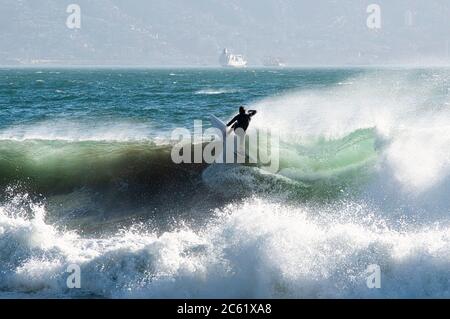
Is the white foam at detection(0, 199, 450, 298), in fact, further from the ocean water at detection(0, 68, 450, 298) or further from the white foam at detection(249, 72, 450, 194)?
the white foam at detection(249, 72, 450, 194)

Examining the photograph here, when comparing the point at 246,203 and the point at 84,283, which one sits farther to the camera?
the point at 246,203

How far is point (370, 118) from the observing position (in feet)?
74.6

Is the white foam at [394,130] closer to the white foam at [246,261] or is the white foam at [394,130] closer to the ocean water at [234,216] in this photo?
the ocean water at [234,216]

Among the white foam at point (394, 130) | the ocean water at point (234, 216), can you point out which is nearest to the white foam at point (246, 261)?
the ocean water at point (234, 216)

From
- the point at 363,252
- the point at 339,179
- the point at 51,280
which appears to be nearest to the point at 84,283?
the point at 51,280

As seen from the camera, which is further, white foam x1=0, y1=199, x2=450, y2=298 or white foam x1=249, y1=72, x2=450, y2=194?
white foam x1=249, y1=72, x2=450, y2=194

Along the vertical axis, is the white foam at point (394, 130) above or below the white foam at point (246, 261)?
above

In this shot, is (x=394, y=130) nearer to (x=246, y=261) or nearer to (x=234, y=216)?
(x=234, y=216)

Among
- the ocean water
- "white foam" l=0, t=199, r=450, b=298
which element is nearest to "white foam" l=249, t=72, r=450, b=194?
the ocean water

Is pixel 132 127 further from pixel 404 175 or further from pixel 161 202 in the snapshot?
pixel 404 175

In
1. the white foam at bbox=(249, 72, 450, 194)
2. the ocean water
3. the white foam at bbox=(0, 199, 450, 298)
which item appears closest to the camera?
the white foam at bbox=(0, 199, 450, 298)

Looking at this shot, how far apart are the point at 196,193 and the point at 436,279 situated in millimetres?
7000

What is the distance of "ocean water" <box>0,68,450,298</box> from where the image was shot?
11750 mm

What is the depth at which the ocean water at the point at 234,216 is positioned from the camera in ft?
38.5
